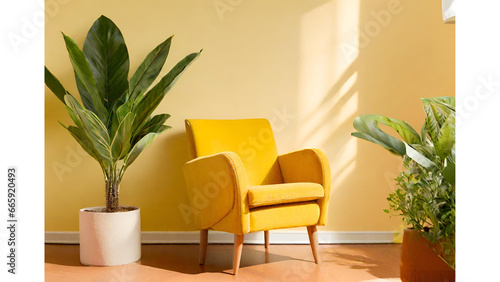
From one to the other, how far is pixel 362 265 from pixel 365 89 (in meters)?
1.32

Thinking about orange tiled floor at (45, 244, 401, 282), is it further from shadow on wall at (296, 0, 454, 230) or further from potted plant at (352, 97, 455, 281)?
potted plant at (352, 97, 455, 281)

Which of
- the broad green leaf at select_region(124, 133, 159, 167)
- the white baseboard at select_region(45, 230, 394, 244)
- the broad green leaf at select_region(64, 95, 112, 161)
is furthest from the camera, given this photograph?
the white baseboard at select_region(45, 230, 394, 244)

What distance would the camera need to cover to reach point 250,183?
2.81 m

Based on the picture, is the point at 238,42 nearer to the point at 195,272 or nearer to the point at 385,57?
the point at 385,57

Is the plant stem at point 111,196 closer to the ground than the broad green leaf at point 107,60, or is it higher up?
closer to the ground

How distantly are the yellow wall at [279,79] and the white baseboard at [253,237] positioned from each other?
0.05 meters

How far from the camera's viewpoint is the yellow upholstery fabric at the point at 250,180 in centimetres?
223

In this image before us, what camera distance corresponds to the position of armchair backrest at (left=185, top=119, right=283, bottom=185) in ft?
9.03

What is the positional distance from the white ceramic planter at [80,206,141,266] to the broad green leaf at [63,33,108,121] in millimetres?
598

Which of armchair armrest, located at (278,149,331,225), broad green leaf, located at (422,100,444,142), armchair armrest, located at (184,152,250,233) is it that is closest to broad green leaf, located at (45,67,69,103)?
armchair armrest, located at (184,152,250,233)

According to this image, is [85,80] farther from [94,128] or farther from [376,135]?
[376,135]

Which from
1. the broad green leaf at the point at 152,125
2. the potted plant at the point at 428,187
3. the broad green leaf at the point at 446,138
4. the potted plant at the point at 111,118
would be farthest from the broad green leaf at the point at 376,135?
the broad green leaf at the point at 152,125

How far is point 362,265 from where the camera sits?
2523 millimetres

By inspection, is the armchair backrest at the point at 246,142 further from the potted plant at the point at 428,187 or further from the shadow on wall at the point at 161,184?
the potted plant at the point at 428,187
